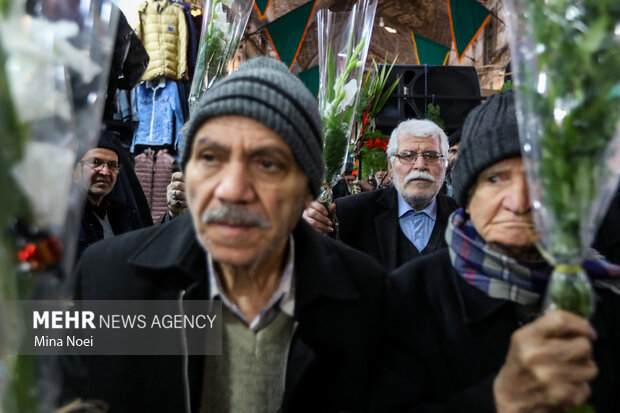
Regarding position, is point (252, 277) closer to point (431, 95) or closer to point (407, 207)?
point (407, 207)

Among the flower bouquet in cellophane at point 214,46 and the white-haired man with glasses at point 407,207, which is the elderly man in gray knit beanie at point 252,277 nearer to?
the flower bouquet in cellophane at point 214,46

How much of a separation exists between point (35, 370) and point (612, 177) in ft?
3.71

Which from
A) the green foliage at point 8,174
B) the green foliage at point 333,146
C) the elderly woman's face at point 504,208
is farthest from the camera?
the green foliage at point 333,146

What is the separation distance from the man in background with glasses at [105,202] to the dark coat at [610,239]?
2.87 m

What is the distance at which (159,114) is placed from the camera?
204 inches

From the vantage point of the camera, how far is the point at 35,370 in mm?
872

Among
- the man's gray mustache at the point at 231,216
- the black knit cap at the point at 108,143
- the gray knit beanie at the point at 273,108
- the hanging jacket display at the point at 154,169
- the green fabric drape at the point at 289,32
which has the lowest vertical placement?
the man's gray mustache at the point at 231,216

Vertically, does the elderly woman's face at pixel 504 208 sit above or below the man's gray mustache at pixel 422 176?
below

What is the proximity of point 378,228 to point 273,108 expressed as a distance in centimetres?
239

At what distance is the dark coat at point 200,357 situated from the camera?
4.83 feet

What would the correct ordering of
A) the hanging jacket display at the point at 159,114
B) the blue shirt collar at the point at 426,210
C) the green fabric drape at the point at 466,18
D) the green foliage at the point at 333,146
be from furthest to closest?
1. the green fabric drape at the point at 466,18
2. the hanging jacket display at the point at 159,114
3. the blue shirt collar at the point at 426,210
4. the green foliage at the point at 333,146

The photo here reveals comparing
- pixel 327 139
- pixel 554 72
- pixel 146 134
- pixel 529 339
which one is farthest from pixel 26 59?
pixel 146 134

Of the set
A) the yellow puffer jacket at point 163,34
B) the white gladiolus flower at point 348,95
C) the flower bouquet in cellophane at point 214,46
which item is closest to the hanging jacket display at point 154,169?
the yellow puffer jacket at point 163,34

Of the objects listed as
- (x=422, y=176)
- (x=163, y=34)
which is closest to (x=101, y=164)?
(x=163, y=34)
